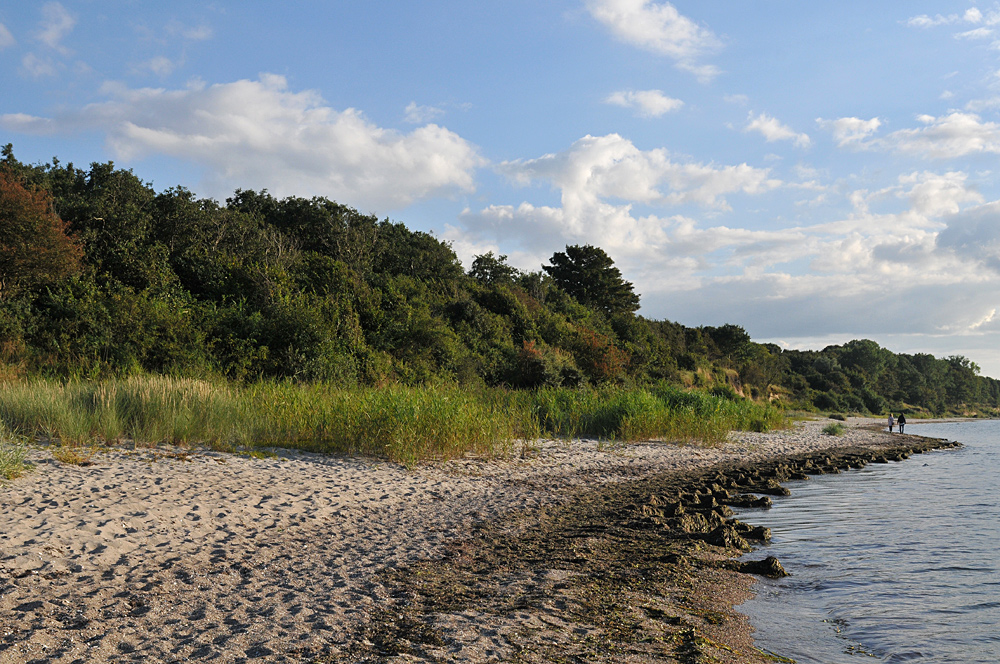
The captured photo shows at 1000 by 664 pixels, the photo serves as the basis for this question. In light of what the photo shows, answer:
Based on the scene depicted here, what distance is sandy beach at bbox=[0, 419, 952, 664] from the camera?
3.88 metres

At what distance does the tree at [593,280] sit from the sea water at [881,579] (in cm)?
4142

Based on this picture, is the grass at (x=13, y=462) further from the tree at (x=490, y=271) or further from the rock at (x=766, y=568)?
the tree at (x=490, y=271)

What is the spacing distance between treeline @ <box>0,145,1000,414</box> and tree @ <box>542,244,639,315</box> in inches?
212

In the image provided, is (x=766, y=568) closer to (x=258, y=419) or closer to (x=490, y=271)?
(x=258, y=419)

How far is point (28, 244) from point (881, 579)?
2472cm

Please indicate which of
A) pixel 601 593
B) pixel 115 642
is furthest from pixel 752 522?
pixel 115 642

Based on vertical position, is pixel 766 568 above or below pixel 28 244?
below

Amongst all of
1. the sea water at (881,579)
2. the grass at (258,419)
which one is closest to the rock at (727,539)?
the sea water at (881,579)

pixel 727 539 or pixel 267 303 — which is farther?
pixel 267 303

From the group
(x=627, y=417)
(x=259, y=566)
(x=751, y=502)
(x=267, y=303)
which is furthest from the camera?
(x=267, y=303)

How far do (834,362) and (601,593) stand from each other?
243 feet

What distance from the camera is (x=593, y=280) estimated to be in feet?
181

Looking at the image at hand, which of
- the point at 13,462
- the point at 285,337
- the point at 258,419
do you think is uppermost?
the point at 285,337

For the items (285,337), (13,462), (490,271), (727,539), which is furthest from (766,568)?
(490,271)
